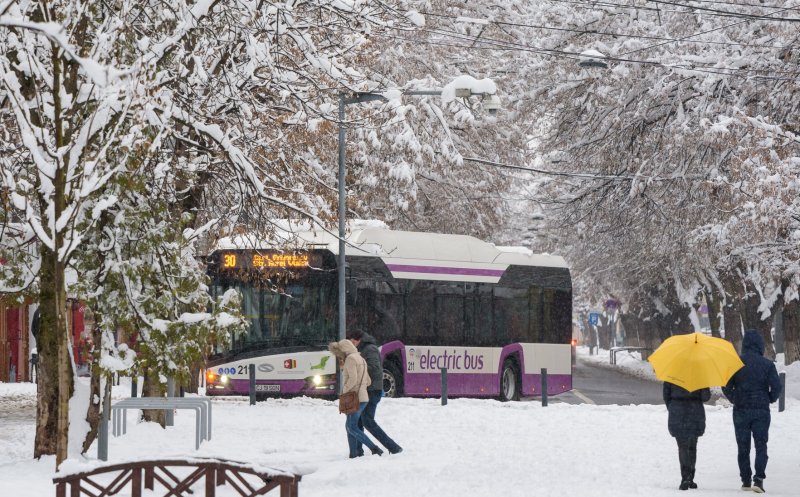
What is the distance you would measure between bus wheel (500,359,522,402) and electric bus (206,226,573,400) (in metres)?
0.03

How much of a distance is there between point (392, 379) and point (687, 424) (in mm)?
14311

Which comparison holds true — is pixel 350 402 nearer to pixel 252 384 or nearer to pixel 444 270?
pixel 252 384

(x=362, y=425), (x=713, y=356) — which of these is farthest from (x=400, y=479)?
(x=713, y=356)

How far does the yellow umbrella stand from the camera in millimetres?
13195

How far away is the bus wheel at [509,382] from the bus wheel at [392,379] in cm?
278

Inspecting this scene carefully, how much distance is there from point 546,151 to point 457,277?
6.52 metres

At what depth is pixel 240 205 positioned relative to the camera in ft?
58.1

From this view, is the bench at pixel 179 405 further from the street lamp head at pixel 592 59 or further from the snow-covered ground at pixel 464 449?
the street lamp head at pixel 592 59

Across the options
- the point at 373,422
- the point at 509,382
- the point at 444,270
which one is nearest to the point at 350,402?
the point at 373,422

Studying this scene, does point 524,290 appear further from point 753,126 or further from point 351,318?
point 753,126

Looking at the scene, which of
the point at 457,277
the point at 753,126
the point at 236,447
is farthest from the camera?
the point at 457,277

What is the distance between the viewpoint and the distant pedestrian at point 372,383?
16.4 m

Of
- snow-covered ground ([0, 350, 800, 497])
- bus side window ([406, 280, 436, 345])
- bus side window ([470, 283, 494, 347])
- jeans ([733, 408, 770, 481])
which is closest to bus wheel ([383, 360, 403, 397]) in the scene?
bus side window ([406, 280, 436, 345])

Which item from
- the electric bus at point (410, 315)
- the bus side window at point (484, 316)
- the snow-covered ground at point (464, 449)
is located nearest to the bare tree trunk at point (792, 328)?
the electric bus at point (410, 315)
